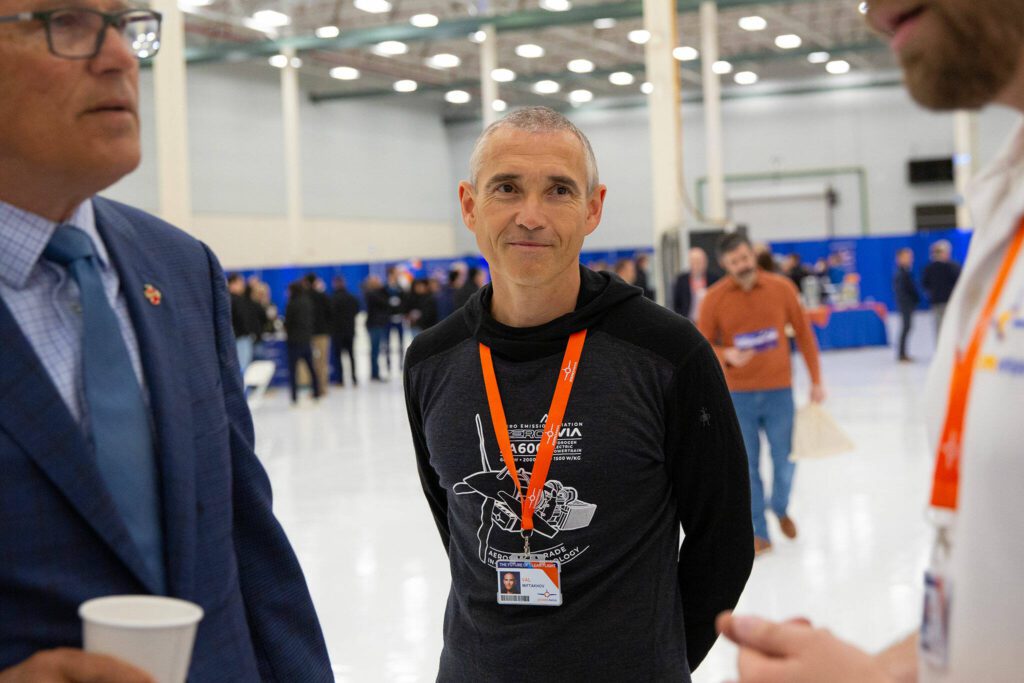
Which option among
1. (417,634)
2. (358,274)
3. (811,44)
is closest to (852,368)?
(358,274)

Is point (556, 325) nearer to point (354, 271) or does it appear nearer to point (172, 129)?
point (172, 129)

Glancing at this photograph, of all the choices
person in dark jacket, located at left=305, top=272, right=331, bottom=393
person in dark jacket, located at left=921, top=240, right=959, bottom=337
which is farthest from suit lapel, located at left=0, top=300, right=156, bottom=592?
person in dark jacket, located at left=921, top=240, right=959, bottom=337

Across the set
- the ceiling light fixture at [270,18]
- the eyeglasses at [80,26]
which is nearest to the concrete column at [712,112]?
the ceiling light fixture at [270,18]

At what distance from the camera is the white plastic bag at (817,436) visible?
6379 millimetres

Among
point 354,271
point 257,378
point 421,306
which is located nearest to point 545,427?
point 257,378

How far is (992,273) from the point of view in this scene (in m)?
1.02

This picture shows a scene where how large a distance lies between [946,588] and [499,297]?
138cm

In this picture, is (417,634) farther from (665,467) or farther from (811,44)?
(811,44)

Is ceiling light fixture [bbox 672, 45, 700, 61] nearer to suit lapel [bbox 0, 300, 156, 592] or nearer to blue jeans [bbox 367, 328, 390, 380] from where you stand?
blue jeans [bbox 367, 328, 390, 380]

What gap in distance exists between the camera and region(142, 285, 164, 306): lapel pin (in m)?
1.53

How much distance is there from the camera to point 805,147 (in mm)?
31625

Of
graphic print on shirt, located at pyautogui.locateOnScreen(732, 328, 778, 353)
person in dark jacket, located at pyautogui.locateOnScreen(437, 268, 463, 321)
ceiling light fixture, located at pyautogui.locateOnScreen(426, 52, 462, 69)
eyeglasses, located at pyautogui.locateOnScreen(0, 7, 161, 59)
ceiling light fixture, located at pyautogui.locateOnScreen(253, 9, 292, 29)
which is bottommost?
graphic print on shirt, located at pyautogui.locateOnScreen(732, 328, 778, 353)

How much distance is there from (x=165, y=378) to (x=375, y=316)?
16.6m

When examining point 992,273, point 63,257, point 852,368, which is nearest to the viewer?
point 992,273
